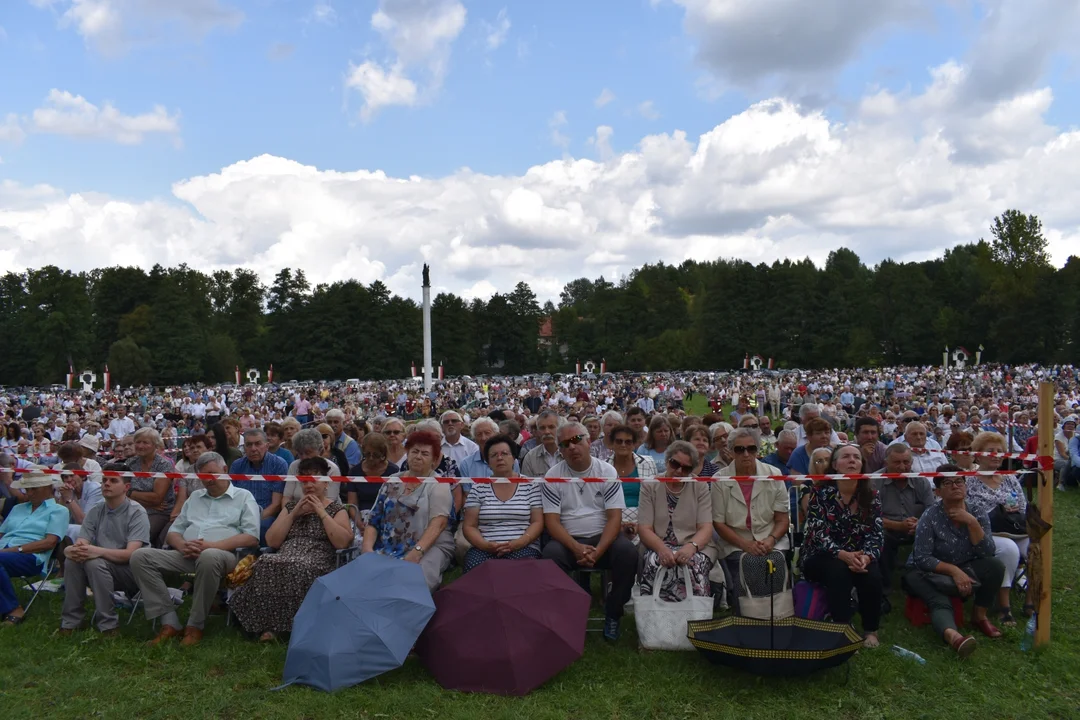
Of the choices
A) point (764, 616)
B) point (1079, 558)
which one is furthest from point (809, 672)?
point (1079, 558)

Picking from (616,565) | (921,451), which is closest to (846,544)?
(616,565)

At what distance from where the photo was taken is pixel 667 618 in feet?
16.8

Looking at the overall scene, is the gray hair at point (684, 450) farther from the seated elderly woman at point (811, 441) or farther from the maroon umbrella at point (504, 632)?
the seated elderly woman at point (811, 441)

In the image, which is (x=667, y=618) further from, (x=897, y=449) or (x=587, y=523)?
(x=897, y=449)

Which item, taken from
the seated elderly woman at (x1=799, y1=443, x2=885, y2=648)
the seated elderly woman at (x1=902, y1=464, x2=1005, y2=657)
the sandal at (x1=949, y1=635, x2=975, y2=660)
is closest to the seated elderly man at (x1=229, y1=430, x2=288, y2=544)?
the seated elderly woman at (x1=799, y1=443, x2=885, y2=648)

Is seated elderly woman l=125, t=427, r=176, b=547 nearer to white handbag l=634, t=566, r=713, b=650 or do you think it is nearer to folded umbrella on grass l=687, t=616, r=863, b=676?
white handbag l=634, t=566, r=713, b=650

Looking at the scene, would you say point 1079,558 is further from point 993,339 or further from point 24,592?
point 993,339

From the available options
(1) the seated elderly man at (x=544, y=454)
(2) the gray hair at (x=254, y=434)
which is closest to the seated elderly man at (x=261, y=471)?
(2) the gray hair at (x=254, y=434)

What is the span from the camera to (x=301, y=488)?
5914 millimetres

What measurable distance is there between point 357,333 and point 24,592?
7716cm

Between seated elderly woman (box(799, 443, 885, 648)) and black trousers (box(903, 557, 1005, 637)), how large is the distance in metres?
0.41

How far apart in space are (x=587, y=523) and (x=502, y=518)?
624mm

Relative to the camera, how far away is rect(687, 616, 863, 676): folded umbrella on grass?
4465 mm

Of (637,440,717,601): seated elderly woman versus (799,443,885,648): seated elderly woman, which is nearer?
(799,443,885,648): seated elderly woman
